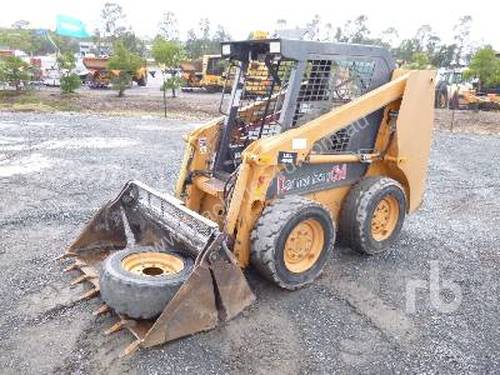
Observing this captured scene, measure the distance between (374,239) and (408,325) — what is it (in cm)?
135

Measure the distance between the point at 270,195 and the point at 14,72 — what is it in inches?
798

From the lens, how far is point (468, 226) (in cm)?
672

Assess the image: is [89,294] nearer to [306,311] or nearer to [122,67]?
[306,311]

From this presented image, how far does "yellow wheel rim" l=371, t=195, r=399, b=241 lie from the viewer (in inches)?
213

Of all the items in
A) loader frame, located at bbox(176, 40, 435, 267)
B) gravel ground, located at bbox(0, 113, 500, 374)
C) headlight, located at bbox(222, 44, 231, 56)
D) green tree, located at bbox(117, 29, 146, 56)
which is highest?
green tree, located at bbox(117, 29, 146, 56)

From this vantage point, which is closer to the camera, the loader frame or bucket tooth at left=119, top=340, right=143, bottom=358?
bucket tooth at left=119, top=340, right=143, bottom=358

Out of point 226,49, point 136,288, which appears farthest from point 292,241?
→ point 226,49

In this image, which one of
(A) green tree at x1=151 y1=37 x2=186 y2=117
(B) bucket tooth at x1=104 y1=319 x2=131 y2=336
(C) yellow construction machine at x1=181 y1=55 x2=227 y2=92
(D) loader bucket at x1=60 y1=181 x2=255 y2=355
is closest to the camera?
(D) loader bucket at x1=60 y1=181 x2=255 y2=355

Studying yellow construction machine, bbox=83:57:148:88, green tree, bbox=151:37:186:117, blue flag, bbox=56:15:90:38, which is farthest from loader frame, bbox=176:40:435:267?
blue flag, bbox=56:15:90:38

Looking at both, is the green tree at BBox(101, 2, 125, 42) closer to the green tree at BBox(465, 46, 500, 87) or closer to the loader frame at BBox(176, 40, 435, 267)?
the green tree at BBox(465, 46, 500, 87)

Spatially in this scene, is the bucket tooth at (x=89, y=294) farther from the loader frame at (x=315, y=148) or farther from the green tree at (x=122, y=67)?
the green tree at (x=122, y=67)

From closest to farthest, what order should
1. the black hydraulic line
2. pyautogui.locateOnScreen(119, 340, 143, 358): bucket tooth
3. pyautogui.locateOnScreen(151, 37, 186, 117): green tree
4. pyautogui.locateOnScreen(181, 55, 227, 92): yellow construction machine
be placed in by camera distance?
pyautogui.locateOnScreen(119, 340, 143, 358): bucket tooth, the black hydraulic line, pyautogui.locateOnScreen(151, 37, 186, 117): green tree, pyautogui.locateOnScreen(181, 55, 227, 92): yellow construction machine

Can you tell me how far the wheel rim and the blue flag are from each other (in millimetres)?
32697

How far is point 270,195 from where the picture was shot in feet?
14.7
